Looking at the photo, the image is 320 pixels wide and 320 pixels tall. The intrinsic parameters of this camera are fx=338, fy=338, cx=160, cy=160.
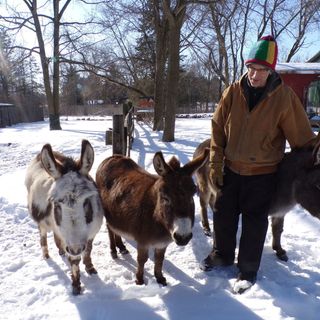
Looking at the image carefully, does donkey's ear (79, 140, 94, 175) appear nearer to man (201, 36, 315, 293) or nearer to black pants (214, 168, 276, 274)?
man (201, 36, 315, 293)

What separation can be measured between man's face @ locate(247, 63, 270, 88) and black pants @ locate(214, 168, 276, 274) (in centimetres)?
92

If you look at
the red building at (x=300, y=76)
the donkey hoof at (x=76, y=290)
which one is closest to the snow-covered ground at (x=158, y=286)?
the donkey hoof at (x=76, y=290)

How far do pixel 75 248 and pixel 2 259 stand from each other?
161 centimetres

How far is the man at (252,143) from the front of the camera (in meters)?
3.24

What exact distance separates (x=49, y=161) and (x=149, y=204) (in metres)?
1.09

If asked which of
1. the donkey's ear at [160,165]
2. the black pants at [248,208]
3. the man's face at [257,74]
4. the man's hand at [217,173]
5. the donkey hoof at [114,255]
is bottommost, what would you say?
the donkey hoof at [114,255]

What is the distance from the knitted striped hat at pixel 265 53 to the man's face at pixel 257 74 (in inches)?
1.9

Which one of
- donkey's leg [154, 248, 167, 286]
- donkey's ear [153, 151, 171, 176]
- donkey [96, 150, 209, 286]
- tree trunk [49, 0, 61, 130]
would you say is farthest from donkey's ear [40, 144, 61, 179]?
tree trunk [49, 0, 61, 130]

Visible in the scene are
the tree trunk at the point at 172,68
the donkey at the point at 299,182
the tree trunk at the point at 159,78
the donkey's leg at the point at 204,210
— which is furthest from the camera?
the tree trunk at the point at 159,78

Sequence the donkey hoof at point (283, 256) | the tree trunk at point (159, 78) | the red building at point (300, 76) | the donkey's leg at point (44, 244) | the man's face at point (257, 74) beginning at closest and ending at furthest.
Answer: the man's face at point (257, 74), the donkey hoof at point (283, 256), the donkey's leg at point (44, 244), the tree trunk at point (159, 78), the red building at point (300, 76)

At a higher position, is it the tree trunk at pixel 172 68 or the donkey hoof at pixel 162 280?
the tree trunk at pixel 172 68

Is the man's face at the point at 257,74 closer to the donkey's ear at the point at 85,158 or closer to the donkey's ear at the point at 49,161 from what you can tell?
the donkey's ear at the point at 85,158

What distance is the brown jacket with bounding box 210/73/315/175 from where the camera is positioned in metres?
3.25

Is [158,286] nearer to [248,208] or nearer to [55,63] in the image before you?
[248,208]
